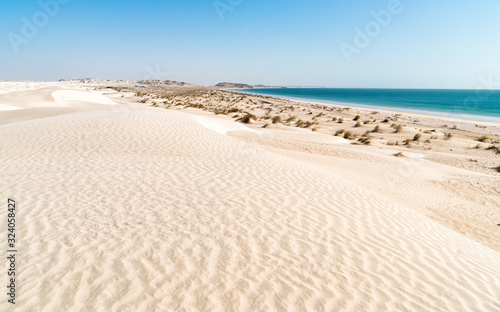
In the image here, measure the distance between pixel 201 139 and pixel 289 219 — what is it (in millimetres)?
6955

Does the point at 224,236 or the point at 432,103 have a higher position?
the point at 432,103

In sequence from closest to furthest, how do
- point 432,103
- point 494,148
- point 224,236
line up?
point 224,236, point 494,148, point 432,103

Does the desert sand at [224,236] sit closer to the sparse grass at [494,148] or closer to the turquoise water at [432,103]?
the sparse grass at [494,148]

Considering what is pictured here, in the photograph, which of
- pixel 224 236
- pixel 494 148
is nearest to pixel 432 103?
pixel 494 148

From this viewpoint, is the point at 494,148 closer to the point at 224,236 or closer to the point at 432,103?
the point at 224,236

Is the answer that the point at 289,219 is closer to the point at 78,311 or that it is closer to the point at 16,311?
the point at 78,311

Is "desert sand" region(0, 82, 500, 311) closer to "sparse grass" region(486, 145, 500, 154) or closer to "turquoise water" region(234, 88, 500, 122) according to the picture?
"sparse grass" region(486, 145, 500, 154)

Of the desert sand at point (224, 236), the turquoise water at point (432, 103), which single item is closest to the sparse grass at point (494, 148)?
the desert sand at point (224, 236)

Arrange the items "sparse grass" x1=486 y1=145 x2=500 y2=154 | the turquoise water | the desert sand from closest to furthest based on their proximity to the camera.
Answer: the desert sand → "sparse grass" x1=486 y1=145 x2=500 y2=154 → the turquoise water

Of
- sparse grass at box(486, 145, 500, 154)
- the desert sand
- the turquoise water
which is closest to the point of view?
the desert sand

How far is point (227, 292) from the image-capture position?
305 cm

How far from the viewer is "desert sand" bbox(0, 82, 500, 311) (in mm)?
3053

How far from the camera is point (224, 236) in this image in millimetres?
4070

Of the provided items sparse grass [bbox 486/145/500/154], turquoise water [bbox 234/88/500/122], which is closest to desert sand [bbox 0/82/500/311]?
sparse grass [bbox 486/145/500/154]
